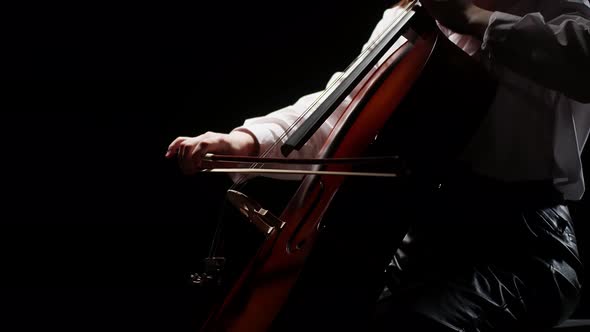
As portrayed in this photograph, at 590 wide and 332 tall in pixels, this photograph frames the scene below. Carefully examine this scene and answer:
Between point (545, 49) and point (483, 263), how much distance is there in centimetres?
38

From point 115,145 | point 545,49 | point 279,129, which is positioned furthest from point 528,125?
point 115,145

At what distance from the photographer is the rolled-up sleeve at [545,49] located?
0.87 m

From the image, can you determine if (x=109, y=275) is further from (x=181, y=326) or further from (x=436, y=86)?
(x=436, y=86)

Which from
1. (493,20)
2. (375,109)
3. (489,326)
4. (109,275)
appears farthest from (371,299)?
(109,275)

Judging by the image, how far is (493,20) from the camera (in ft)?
2.94

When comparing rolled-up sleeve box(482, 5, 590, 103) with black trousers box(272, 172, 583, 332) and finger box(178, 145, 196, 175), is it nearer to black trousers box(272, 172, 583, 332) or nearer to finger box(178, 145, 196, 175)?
black trousers box(272, 172, 583, 332)

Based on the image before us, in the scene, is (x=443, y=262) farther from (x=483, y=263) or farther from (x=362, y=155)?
(x=362, y=155)

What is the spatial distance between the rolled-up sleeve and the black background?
0.90m

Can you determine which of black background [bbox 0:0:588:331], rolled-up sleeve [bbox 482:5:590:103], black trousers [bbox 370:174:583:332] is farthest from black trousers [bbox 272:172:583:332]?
black background [bbox 0:0:588:331]

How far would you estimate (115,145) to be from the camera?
1.60 m

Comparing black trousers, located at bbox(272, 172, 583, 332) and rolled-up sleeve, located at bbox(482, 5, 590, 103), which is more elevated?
rolled-up sleeve, located at bbox(482, 5, 590, 103)

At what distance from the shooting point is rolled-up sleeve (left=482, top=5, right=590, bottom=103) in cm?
87

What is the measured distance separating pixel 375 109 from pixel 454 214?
272 millimetres

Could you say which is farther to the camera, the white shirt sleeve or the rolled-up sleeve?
the white shirt sleeve
